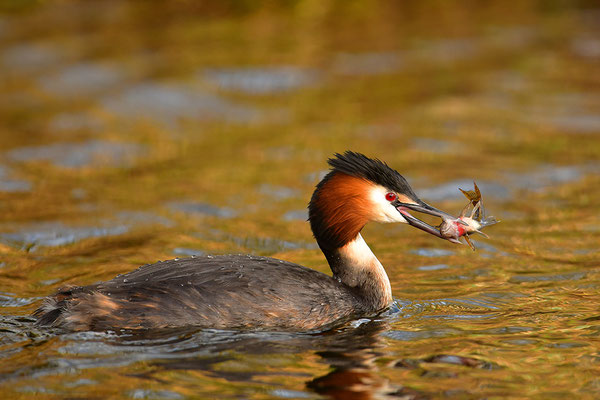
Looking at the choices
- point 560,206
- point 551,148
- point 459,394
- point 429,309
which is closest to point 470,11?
point 551,148

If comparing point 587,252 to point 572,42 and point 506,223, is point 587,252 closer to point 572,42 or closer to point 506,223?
point 506,223

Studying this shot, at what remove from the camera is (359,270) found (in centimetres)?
686

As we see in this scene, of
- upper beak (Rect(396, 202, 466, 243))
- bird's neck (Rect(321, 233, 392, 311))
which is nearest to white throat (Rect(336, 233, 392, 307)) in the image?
bird's neck (Rect(321, 233, 392, 311))

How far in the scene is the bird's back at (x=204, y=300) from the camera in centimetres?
600

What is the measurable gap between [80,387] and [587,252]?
15.9 ft

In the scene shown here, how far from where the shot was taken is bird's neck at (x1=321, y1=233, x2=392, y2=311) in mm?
6832

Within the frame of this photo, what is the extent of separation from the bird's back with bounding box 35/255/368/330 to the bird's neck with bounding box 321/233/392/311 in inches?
13.8

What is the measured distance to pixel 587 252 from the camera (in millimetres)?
8344

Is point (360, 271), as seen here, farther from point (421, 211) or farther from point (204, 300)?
point (204, 300)

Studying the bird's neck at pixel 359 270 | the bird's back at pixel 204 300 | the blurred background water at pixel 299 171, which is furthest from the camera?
the bird's neck at pixel 359 270

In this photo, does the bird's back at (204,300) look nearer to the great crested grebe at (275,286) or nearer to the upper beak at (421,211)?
the great crested grebe at (275,286)

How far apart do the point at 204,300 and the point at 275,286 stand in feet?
1.60

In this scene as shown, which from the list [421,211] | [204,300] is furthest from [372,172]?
[204,300]

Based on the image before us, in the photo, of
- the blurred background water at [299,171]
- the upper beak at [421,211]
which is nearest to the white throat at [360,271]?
the blurred background water at [299,171]
